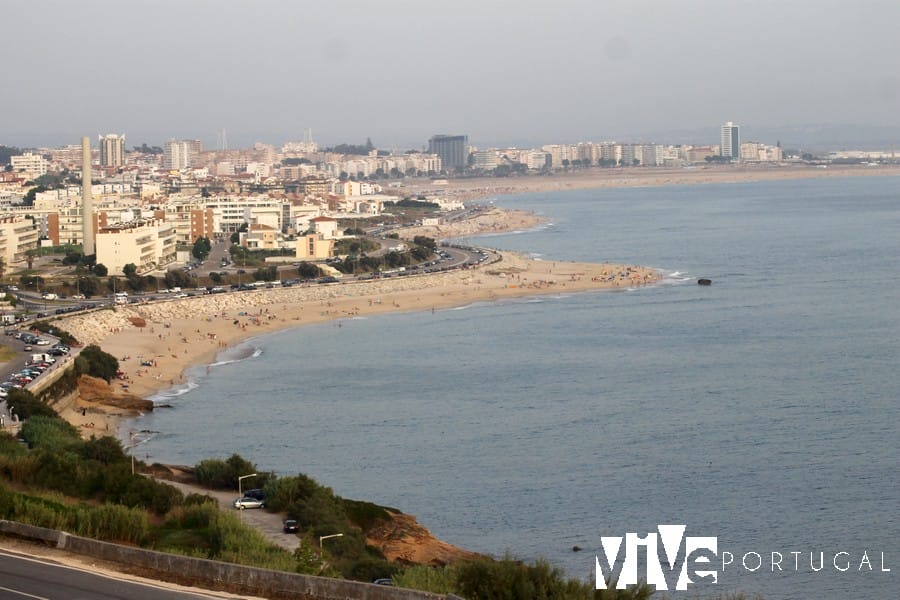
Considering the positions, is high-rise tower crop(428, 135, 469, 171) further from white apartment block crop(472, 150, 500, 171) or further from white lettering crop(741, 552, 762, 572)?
white lettering crop(741, 552, 762, 572)

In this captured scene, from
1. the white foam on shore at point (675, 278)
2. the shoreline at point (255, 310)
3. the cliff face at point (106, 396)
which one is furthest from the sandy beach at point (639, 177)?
the cliff face at point (106, 396)

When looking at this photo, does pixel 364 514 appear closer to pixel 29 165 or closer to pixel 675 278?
pixel 675 278

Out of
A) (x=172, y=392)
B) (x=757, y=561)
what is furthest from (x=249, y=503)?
(x=172, y=392)

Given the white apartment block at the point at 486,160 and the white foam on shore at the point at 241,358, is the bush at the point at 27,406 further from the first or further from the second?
the white apartment block at the point at 486,160

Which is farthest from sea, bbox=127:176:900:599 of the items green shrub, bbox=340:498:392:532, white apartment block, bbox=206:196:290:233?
white apartment block, bbox=206:196:290:233

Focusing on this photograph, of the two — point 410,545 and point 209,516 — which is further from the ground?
point 209,516

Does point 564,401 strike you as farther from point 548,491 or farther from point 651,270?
point 651,270
